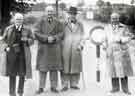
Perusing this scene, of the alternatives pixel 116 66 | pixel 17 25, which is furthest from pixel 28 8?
pixel 116 66

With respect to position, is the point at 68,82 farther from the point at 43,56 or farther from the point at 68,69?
the point at 43,56

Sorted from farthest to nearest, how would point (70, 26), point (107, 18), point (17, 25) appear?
point (107, 18) < point (70, 26) < point (17, 25)

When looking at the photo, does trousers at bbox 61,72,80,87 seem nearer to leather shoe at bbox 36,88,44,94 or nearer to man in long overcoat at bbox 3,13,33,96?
leather shoe at bbox 36,88,44,94

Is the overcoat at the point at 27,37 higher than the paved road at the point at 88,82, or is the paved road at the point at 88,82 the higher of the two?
the overcoat at the point at 27,37

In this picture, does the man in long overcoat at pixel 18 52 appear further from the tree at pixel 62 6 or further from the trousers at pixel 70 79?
the tree at pixel 62 6

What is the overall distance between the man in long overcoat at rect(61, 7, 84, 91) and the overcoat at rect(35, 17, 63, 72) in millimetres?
86

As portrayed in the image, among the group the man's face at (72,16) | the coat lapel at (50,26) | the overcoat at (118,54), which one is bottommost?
the overcoat at (118,54)

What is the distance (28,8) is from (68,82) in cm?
125

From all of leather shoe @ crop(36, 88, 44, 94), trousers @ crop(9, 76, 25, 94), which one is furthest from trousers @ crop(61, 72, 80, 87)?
trousers @ crop(9, 76, 25, 94)

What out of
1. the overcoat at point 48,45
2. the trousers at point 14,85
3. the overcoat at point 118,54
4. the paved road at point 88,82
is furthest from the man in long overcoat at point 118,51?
the trousers at point 14,85

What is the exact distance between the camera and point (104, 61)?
4.29m

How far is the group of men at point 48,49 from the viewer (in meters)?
3.95

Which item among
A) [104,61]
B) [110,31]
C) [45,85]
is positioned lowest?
[45,85]

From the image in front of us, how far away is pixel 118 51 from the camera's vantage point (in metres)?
4.11
